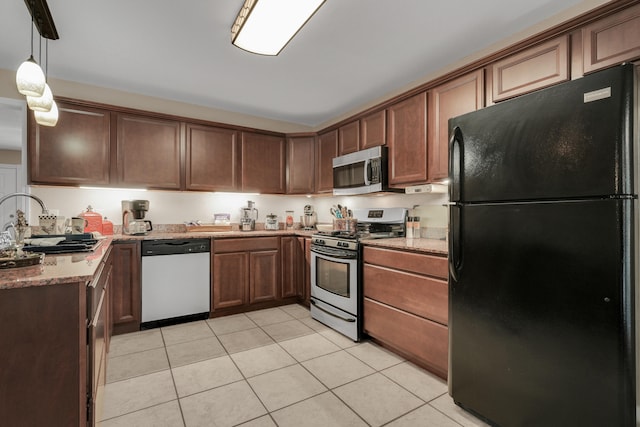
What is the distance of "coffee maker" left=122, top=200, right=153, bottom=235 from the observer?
3.24 metres

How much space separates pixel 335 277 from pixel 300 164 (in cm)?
184

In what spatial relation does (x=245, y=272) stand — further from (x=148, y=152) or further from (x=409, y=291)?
(x=409, y=291)

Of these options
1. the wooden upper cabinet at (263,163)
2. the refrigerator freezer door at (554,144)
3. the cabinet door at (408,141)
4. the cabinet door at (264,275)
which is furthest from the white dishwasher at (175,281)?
the refrigerator freezer door at (554,144)

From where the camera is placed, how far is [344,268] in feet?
9.55

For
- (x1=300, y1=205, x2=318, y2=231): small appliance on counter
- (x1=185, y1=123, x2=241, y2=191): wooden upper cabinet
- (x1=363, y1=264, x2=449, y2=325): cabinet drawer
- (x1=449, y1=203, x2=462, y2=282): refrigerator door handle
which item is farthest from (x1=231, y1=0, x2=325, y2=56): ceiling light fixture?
(x1=300, y1=205, x2=318, y2=231): small appliance on counter

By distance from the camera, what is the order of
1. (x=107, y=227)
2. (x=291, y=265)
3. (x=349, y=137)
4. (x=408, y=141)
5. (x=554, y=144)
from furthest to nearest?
(x=291, y=265)
(x=349, y=137)
(x=107, y=227)
(x=408, y=141)
(x=554, y=144)

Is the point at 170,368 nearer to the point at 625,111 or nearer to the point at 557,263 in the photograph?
the point at 557,263

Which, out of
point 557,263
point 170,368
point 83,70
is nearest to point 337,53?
point 557,263

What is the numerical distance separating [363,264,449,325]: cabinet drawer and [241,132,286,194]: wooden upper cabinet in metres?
1.96

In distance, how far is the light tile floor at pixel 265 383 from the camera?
1753 mm

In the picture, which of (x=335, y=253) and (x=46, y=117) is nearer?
(x=46, y=117)

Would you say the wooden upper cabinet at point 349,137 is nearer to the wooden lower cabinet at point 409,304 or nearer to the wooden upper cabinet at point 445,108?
the wooden upper cabinet at point 445,108

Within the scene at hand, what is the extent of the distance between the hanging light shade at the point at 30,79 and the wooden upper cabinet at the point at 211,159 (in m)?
2.05

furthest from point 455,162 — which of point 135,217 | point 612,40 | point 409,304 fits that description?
point 135,217
